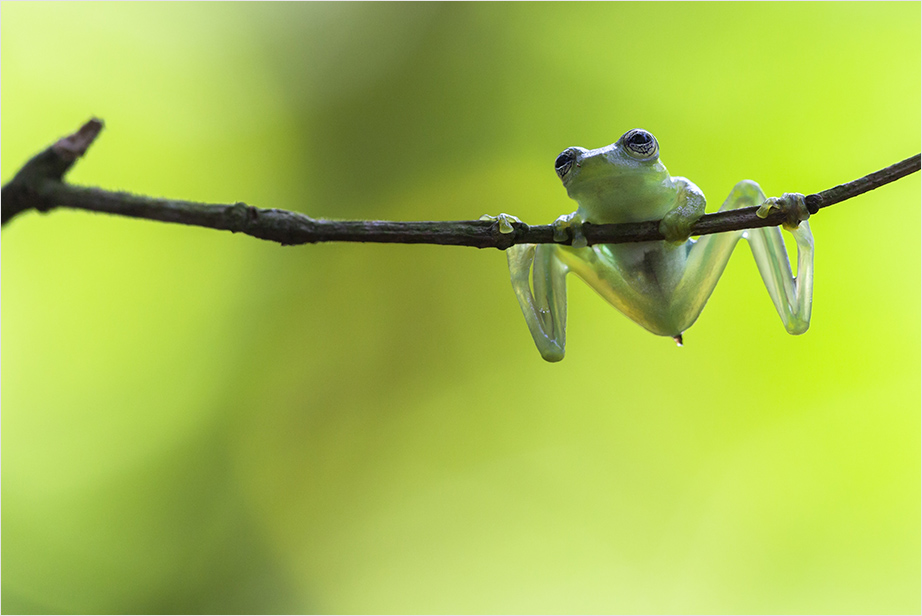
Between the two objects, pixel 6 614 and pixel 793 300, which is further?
pixel 6 614

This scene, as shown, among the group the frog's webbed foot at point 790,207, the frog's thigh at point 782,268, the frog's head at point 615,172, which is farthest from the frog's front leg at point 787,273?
the frog's webbed foot at point 790,207

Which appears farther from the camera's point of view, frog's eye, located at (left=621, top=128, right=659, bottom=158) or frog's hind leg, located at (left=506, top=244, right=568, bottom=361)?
frog's hind leg, located at (left=506, top=244, right=568, bottom=361)

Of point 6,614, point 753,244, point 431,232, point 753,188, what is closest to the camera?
point 431,232

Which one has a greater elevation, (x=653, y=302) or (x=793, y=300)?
(x=793, y=300)

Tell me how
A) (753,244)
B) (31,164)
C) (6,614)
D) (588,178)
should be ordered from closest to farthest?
(31,164)
(588,178)
(753,244)
(6,614)

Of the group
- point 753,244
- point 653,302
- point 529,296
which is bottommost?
point 529,296

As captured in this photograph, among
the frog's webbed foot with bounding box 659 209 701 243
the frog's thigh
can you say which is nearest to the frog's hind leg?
the frog's webbed foot with bounding box 659 209 701 243

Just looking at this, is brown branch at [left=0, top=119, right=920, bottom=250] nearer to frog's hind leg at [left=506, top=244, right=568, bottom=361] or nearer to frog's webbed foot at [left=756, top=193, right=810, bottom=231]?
frog's webbed foot at [left=756, top=193, right=810, bottom=231]

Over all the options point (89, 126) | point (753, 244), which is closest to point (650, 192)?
point (753, 244)

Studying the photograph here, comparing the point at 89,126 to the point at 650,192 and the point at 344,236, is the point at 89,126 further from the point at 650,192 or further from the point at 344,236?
the point at 650,192
